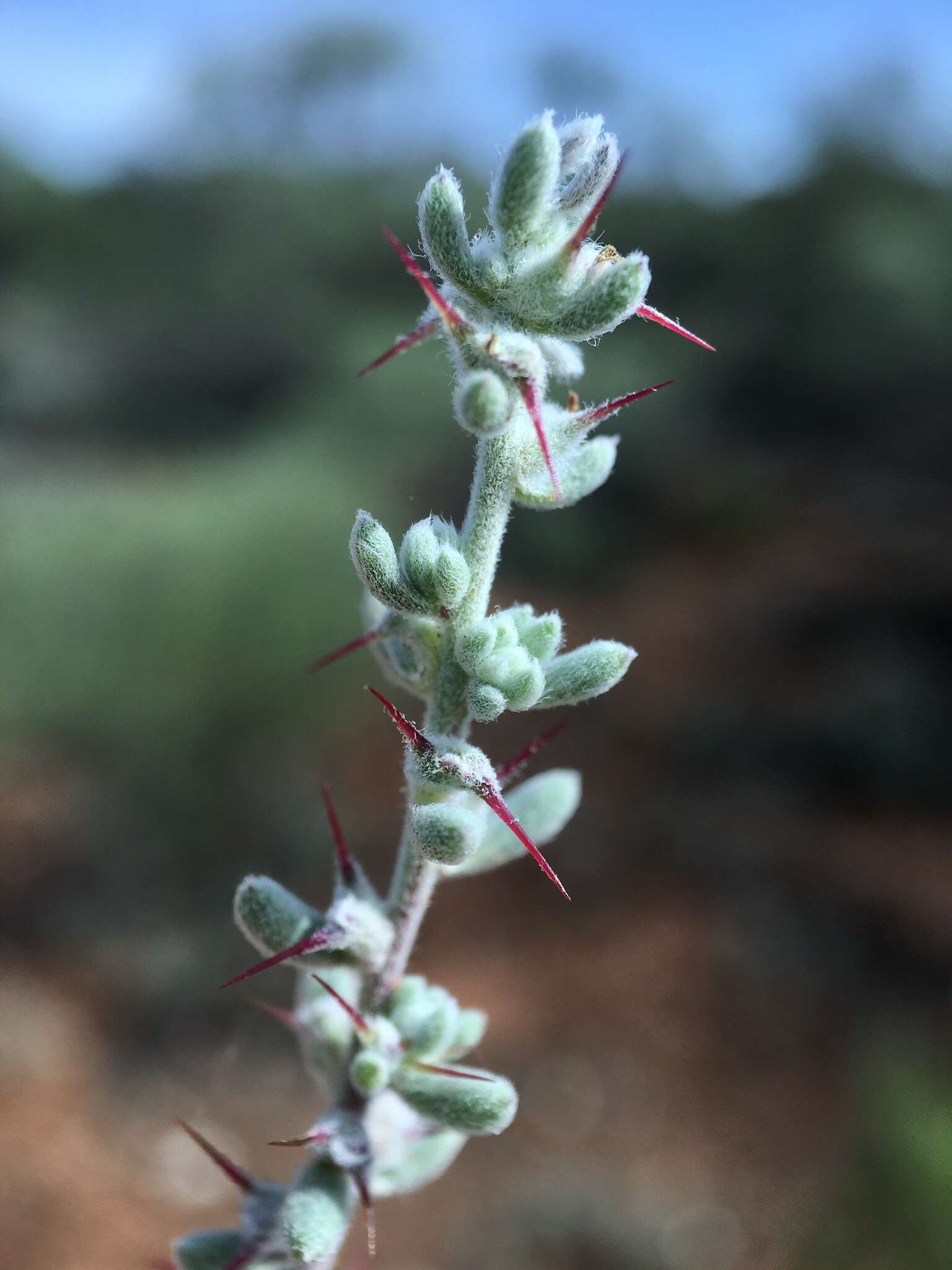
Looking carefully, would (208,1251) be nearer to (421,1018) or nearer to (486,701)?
(421,1018)

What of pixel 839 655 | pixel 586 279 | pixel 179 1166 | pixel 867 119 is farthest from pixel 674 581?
pixel 586 279

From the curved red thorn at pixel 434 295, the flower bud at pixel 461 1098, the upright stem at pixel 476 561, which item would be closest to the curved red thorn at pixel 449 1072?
the flower bud at pixel 461 1098

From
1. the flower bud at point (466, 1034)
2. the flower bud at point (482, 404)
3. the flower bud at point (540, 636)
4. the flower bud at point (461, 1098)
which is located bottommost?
the flower bud at point (461, 1098)

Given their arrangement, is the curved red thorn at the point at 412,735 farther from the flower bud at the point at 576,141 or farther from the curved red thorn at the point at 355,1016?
the flower bud at the point at 576,141

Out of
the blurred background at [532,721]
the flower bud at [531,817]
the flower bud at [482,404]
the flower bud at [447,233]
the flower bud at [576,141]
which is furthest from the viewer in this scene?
the blurred background at [532,721]

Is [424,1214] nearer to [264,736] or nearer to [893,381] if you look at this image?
[264,736]
